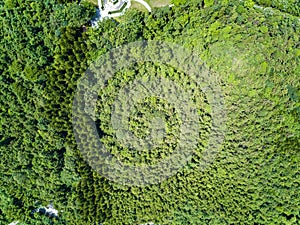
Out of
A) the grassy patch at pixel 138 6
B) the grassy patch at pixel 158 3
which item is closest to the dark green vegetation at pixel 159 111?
the grassy patch at pixel 158 3

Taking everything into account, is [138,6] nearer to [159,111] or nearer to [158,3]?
[158,3]

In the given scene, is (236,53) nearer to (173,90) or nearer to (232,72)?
(232,72)

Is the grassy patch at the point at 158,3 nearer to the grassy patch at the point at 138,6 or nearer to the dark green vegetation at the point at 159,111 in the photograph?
the grassy patch at the point at 138,6

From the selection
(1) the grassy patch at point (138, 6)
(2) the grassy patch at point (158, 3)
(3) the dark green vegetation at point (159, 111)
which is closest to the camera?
(3) the dark green vegetation at point (159, 111)

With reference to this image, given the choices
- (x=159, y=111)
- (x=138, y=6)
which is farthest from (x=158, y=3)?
(x=159, y=111)

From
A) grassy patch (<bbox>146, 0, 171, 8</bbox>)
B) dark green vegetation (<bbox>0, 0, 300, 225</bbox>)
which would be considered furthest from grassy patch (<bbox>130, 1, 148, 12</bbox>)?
dark green vegetation (<bbox>0, 0, 300, 225</bbox>)

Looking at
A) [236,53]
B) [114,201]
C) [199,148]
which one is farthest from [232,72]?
[114,201]

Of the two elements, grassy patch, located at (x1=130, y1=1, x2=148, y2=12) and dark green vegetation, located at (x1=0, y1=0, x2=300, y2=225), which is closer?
dark green vegetation, located at (x1=0, y1=0, x2=300, y2=225)

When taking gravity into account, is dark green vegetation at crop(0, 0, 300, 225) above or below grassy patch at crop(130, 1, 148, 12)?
below

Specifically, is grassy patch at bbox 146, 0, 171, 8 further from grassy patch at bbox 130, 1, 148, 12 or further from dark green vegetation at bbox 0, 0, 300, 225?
dark green vegetation at bbox 0, 0, 300, 225

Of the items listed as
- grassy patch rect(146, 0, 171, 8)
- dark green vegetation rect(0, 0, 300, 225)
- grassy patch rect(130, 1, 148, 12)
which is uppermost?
grassy patch rect(130, 1, 148, 12)
